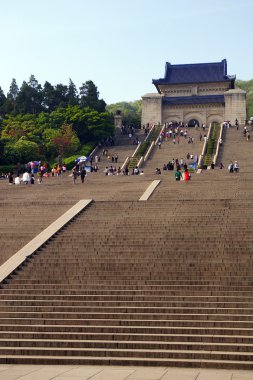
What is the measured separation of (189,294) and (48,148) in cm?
3876

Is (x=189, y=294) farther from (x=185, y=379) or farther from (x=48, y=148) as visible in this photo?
(x=48, y=148)

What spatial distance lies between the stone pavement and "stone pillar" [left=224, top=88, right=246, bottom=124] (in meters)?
59.4

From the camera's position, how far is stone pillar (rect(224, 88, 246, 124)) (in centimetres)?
7019

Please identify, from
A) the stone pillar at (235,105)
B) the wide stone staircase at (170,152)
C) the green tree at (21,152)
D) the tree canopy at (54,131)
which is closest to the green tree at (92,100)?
the tree canopy at (54,131)

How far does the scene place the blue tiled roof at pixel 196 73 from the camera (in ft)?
251

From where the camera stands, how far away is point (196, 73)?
7844cm

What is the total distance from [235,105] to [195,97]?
5.17 m

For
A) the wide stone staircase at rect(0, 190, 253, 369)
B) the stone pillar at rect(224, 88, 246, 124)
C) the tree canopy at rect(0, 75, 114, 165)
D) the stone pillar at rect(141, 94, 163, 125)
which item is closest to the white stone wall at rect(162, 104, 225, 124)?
the stone pillar at rect(141, 94, 163, 125)

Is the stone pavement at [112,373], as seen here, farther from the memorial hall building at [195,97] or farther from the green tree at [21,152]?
the memorial hall building at [195,97]

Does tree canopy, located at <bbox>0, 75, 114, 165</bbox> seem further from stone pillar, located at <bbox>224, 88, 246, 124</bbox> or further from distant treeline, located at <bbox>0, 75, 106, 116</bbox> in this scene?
stone pillar, located at <bbox>224, 88, 246, 124</bbox>

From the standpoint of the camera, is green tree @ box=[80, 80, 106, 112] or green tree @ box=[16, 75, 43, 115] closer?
green tree @ box=[80, 80, 106, 112]

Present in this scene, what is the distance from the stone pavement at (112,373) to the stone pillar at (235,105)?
5936cm

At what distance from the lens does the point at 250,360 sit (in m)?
12.6

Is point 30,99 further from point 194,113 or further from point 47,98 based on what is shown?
point 194,113
